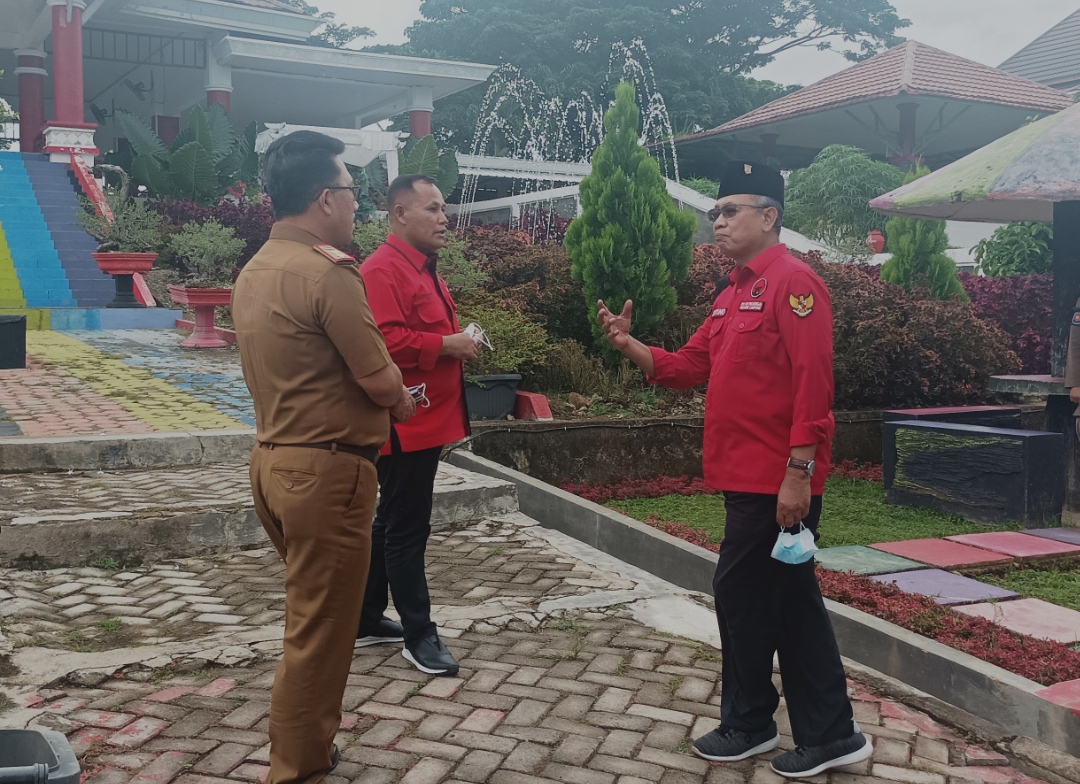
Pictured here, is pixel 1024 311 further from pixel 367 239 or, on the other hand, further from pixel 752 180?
pixel 752 180

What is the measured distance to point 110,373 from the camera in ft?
33.8

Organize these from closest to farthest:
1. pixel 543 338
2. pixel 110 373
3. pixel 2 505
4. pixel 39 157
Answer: pixel 2 505, pixel 543 338, pixel 110 373, pixel 39 157

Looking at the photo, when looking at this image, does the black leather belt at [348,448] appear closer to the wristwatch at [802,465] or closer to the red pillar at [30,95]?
the wristwatch at [802,465]

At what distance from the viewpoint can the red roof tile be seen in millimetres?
21359

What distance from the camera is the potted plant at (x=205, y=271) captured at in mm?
12312

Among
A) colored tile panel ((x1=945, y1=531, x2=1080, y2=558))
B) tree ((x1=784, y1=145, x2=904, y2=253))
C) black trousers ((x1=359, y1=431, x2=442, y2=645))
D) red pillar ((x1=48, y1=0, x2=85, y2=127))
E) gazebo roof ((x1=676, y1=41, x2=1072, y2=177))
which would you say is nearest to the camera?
black trousers ((x1=359, y1=431, x2=442, y2=645))

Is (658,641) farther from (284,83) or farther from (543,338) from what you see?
(284,83)

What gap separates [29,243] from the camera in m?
16.5

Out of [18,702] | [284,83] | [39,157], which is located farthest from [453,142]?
[18,702]

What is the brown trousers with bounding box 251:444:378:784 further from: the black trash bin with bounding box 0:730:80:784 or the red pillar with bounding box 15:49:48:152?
the red pillar with bounding box 15:49:48:152

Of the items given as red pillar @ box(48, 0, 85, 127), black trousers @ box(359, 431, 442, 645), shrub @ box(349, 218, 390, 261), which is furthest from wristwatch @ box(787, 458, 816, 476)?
red pillar @ box(48, 0, 85, 127)

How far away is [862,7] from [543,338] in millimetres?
34187

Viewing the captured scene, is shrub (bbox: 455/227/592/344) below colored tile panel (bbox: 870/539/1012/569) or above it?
above

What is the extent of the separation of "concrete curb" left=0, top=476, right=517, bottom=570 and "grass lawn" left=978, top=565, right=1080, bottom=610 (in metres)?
3.98
